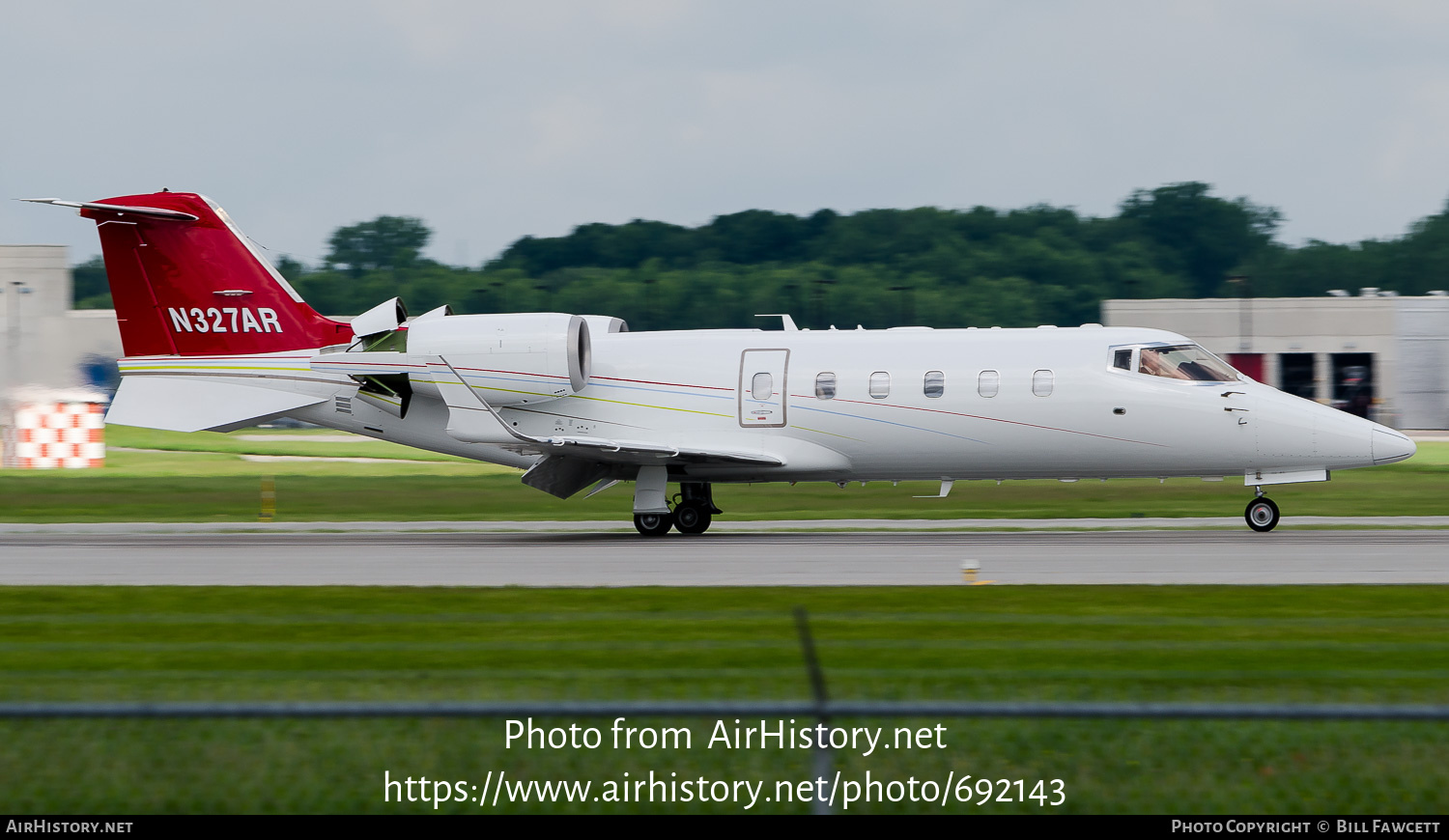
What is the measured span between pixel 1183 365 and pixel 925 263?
100 metres

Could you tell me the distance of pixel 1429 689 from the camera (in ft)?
31.8

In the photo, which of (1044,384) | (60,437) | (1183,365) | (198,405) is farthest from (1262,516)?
(60,437)

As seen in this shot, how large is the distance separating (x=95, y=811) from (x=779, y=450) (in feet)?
57.6

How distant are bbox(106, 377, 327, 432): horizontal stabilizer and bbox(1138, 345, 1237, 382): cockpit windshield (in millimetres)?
13880

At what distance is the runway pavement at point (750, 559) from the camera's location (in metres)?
17.6

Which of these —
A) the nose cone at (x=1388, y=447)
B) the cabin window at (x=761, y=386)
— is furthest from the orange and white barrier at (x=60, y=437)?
the nose cone at (x=1388, y=447)

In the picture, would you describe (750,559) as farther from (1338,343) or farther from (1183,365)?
(1338,343)

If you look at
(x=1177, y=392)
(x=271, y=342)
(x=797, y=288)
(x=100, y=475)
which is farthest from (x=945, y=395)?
(x=797, y=288)

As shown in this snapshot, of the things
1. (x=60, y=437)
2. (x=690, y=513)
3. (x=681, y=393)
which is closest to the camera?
(x=681, y=393)

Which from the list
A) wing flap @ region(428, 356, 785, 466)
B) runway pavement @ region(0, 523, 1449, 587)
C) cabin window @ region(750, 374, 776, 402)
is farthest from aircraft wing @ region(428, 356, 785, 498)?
runway pavement @ region(0, 523, 1449, 587)

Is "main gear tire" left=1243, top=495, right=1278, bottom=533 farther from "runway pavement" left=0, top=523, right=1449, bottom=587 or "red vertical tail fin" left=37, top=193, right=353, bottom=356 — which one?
"red vertical tail fin" left=37, top=193, right=353, bottom=356

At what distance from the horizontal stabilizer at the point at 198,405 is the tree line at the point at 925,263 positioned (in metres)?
71.1

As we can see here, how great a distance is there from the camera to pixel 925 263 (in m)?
122

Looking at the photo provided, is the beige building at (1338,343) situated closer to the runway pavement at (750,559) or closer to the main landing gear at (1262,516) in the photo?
the main landing gear at (1262,516)
